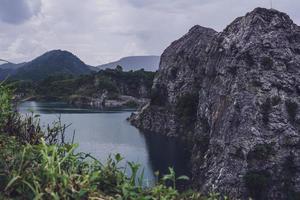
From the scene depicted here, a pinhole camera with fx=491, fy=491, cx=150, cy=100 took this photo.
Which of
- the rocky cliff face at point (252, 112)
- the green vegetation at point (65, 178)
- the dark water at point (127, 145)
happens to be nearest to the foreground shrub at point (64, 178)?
the green vegetation at point (65, 178)

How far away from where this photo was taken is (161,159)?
105m

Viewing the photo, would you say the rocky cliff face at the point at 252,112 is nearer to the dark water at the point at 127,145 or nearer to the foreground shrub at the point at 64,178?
the dark water at the point at 127,145

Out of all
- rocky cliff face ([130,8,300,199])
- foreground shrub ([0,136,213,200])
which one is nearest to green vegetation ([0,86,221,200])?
foreground shrub ([0,136,213,200])

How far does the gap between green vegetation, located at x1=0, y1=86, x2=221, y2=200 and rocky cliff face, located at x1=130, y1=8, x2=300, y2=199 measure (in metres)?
77.9

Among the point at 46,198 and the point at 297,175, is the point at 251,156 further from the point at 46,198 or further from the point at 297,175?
the point at 46,198

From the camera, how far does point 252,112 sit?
335 ft

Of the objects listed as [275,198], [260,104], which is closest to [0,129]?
[275,198]

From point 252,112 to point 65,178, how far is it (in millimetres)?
99256

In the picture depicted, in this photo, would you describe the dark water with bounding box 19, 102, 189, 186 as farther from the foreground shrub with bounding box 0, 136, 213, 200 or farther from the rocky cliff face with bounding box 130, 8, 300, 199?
the foreground shrub with bounding box 0, 136, 213, 200

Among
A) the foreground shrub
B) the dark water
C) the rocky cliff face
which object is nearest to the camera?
the foreground shrub

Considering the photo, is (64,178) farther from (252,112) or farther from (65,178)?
(252,112)

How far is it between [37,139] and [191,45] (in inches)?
7473

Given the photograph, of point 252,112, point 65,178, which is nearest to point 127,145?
point 252,112

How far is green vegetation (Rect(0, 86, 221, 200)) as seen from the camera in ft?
17.3
